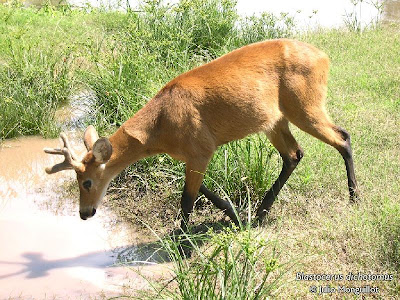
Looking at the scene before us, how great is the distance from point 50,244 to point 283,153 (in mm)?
2559

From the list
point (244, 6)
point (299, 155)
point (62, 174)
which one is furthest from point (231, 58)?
point (244, 6)

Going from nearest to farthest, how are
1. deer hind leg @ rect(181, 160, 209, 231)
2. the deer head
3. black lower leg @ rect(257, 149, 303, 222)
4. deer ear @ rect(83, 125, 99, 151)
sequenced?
the deer head < deer hind leg @ rect(181, 160, 209, 231) < deer ear @ rect(83, 125, 99, 151) < black lower leg @ rect(257, 149, 303, 222)

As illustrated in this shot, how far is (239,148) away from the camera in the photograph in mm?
7000

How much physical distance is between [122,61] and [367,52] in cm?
448

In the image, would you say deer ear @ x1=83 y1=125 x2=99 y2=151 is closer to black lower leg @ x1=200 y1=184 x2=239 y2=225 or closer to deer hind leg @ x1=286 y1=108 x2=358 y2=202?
black lower leg @ x1=200 y1=184 x2=239 y2=225

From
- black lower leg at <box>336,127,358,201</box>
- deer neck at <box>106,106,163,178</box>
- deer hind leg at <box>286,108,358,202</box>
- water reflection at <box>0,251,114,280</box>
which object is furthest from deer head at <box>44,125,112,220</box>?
black lower leg at <box>336,127,358,201</box>

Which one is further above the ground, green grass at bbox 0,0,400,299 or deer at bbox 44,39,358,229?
deer at bbox 44,39,358,229

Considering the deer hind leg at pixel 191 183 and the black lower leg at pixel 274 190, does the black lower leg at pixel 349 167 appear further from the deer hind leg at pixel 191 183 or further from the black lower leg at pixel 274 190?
the deer hind leg at pixel 191 183

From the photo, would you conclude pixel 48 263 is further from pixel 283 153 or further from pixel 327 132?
pixel 327 132

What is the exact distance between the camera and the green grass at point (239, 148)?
5.15 meters

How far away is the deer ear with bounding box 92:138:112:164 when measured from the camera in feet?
18.9

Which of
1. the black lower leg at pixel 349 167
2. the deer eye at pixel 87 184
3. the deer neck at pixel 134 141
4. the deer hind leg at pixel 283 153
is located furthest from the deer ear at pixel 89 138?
the black lower leg at pixel 349 167

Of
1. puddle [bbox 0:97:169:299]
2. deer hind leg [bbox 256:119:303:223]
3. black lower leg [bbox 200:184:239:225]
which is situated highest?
deer hind leg [bbox 256:119:303:223]

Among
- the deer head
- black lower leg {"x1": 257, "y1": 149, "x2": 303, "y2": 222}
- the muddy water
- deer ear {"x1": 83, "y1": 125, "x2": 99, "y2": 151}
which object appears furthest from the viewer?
black lower leg {"x1": 257, "y1": 149, "x2": 303, "y2": 222}
